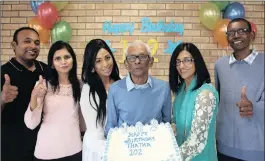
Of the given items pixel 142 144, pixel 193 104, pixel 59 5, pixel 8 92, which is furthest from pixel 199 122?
pixel 59 5

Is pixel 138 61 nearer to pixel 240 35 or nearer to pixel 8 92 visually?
pixel 240 35

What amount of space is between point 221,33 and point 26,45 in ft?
6.72

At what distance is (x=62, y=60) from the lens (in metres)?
2.13

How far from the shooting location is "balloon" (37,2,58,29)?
10.6 feet

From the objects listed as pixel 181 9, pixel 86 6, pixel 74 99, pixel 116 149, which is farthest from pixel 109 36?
pixel 116 149

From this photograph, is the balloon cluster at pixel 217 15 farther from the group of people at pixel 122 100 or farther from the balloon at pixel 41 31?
the balloon at pixel 41 31

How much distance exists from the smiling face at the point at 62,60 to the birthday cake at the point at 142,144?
0.64 m

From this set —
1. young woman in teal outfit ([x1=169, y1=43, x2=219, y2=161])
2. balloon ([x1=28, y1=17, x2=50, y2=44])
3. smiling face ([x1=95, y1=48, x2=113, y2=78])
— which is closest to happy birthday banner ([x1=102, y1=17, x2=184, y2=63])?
balloon ([x1=28, y1=17, x2=50, y2=44])

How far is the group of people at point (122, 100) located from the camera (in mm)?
1853

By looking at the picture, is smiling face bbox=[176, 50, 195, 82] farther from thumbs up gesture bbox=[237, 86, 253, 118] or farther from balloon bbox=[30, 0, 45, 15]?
balloon bbox=[30, 0, 45, 15]

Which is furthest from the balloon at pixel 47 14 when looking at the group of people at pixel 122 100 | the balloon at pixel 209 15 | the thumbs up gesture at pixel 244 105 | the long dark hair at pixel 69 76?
the thumbs up gesture at pixel 244 105

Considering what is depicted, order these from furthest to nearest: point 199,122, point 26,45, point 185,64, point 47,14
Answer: point 47,14 < point 26,45 < point 185,64 < point 199,122

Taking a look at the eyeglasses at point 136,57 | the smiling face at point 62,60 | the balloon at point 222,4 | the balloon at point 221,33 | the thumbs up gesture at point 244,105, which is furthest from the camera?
the balloon at point 222,4

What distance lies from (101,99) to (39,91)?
43cm
